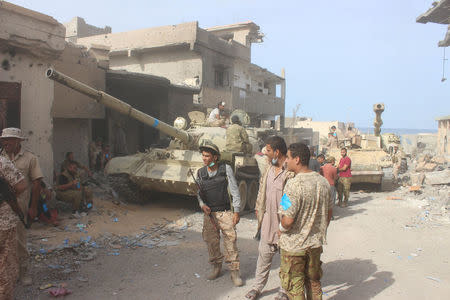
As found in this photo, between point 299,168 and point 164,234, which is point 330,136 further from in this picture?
point 299,168

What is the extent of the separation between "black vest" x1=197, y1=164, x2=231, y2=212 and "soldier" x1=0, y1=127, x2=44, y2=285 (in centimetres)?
177

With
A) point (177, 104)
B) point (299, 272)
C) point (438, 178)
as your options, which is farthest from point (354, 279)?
point (177, 104)

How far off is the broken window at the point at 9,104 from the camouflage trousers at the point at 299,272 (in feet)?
15.0

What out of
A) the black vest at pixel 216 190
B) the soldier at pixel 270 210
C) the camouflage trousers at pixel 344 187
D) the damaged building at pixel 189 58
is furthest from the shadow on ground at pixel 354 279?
the damaged building at pixel 189 58

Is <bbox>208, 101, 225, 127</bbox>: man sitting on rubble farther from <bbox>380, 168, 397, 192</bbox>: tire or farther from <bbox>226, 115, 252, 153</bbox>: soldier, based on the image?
<bbox>380, 168, 397, 192</bbox>: tire

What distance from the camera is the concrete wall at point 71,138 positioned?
988cm

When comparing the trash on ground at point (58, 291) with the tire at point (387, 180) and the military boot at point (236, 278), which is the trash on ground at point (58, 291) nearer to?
the military boot at point (236, 278)

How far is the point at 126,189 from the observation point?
803cm

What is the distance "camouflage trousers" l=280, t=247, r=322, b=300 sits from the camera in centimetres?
315

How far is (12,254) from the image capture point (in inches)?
129

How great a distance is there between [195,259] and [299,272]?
2.37 meters

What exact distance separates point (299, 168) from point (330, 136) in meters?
11.5

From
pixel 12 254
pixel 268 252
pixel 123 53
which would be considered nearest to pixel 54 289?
pixel 12 254

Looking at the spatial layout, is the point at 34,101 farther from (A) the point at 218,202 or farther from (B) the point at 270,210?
(B) the point at 270,210
